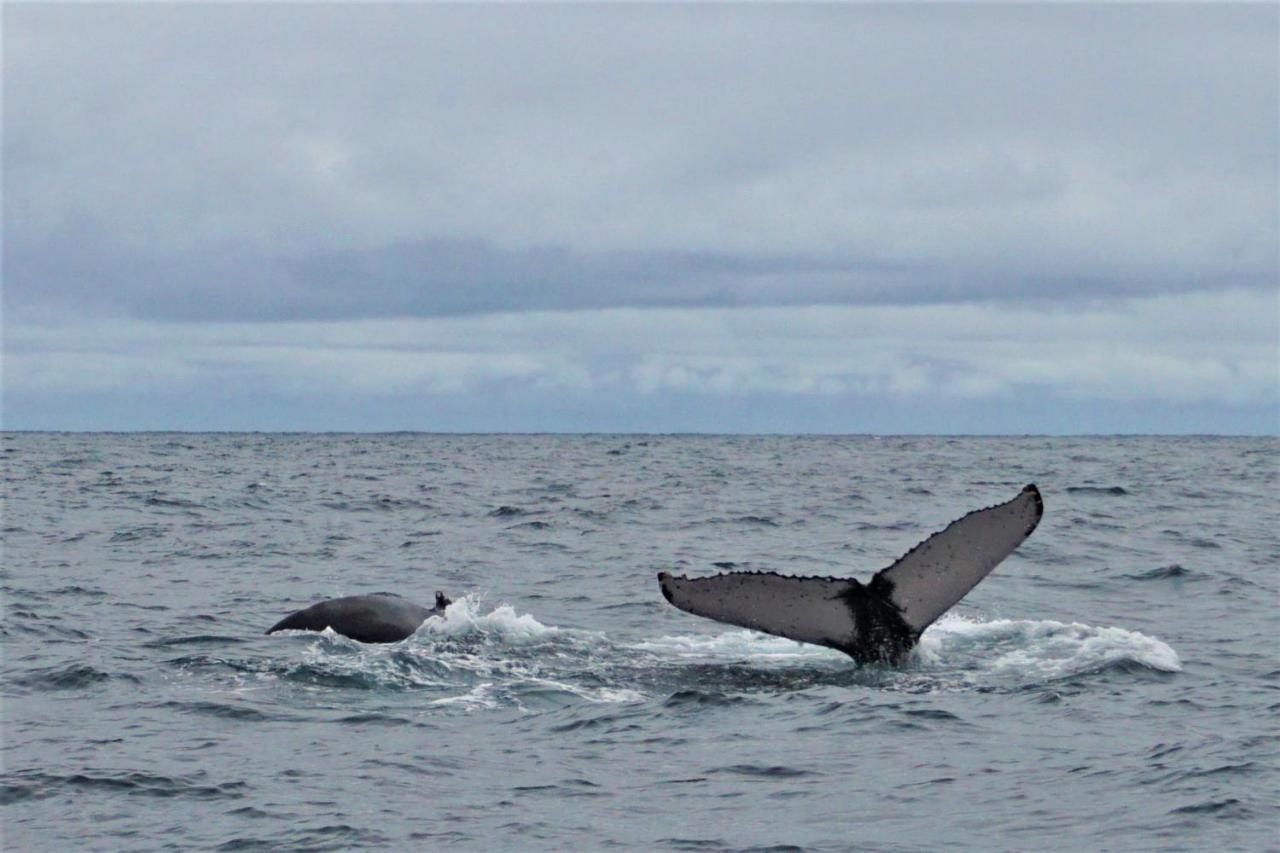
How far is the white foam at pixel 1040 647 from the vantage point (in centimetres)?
1195

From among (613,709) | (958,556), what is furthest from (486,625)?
(958,556)

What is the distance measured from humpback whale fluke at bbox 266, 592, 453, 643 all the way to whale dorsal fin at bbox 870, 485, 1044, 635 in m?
4.78

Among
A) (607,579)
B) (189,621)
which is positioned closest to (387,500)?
(607,579)

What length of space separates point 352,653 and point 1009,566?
10.6 metres

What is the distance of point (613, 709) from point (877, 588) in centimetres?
197

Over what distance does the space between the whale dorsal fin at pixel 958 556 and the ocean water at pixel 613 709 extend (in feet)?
2.50

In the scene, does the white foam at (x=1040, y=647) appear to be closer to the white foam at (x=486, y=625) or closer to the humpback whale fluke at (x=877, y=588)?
the humpback whale fluke at (x=877, y=588)

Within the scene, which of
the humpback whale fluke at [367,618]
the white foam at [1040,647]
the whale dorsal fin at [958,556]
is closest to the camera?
the whale dorsal fin at [958,556]

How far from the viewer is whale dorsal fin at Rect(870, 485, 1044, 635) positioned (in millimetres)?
9938

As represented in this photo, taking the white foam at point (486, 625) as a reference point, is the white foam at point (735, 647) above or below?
below

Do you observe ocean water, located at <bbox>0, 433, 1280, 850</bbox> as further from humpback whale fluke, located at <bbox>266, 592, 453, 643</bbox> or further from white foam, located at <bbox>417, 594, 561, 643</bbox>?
humpback whale fluke, located at <bbox>266, 592, 453, 643</bbox>

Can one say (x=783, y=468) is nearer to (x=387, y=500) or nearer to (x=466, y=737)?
(x=387, y=500)

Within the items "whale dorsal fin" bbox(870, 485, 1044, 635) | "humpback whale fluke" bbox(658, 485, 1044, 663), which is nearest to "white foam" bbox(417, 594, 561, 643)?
"humpback whale fluke" bbox(658, 485, 1044, 663)

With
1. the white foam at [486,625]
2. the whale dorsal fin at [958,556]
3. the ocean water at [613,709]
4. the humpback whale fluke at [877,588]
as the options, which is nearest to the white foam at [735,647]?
the ocean water at [613,709]
